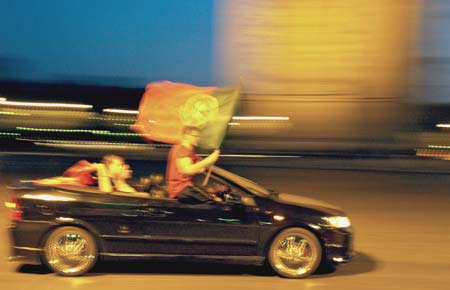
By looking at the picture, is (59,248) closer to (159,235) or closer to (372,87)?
(159,235)

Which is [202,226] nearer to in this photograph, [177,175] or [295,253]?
[177,175]

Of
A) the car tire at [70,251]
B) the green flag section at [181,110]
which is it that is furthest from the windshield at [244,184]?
the car tire at [70,251]

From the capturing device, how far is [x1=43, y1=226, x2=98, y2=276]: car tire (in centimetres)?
797

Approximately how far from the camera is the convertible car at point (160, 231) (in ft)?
26.0

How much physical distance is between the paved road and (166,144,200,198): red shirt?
3.03 feet

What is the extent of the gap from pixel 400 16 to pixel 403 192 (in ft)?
24.6

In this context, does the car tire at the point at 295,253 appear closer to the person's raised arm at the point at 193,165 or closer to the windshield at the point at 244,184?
the windshield at the point at 244,184

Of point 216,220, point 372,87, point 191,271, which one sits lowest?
point 191,271

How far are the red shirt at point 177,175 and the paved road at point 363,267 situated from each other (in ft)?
3.03

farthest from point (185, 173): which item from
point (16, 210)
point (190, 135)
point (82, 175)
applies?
point (16, 210)

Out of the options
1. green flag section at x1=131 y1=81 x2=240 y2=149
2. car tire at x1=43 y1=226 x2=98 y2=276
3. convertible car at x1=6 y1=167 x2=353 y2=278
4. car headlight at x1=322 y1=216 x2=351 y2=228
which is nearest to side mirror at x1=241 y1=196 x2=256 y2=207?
convertible car at x1=6 y1=167 x2=353 y2=278

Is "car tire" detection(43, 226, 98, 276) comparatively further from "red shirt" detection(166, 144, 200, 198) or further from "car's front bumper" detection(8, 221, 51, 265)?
"red shirt" detection(166, 144, 200, 198)

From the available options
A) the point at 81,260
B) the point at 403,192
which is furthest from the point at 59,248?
the point at 403,192

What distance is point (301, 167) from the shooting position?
66.0 feet
